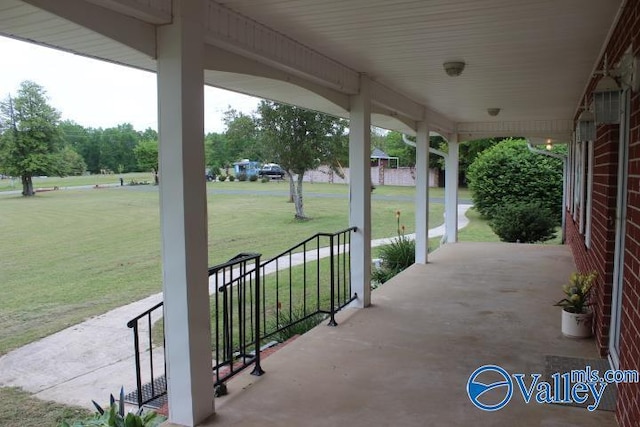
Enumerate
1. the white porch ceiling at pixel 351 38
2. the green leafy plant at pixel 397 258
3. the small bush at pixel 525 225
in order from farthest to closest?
1. the small bush at pixel 525 225
2. the green leafy plant at pixel 397 258
3. the white porch ceiling at pixel 351 38

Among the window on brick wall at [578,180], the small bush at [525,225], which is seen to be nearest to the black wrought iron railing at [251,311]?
the window on brick wall at [578,180]

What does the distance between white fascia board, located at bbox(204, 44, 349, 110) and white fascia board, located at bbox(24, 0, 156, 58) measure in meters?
0.49

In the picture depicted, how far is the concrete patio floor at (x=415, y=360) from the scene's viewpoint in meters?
2.75

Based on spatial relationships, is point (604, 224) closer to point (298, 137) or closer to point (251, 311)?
point (251, 311)

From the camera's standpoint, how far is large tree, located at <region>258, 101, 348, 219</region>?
44.7 feet

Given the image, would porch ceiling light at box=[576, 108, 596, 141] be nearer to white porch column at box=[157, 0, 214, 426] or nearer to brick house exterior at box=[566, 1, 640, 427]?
brick house exterior at box=[566, 1, 640, 427]

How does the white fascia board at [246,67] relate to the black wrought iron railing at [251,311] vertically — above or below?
above

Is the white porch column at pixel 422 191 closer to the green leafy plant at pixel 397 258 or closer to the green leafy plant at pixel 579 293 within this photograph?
the green leafy plant at pixel 397 258

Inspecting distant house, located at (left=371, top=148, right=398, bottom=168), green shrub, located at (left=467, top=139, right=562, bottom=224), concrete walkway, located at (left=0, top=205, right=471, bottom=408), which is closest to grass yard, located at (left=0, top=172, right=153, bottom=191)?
concrete walkway, located at (left=0, top=205, right=471, bottom=408)

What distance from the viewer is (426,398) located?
2973 millimetres

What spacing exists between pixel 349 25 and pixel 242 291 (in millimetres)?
1863

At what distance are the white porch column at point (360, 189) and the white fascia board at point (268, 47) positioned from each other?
429 millimetres

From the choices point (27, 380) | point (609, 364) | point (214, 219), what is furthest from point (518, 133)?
point (214, 219)


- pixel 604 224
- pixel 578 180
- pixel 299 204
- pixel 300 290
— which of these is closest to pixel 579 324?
pixel 604 224
